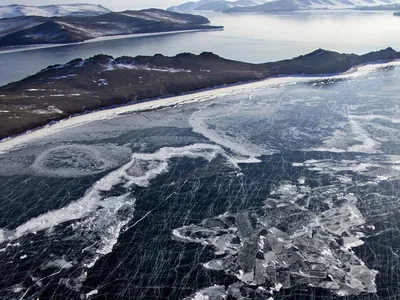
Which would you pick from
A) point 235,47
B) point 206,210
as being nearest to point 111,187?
point 206,210

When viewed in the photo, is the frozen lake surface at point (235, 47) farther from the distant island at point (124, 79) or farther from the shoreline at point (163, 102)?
the shoreline at point (163, 102)

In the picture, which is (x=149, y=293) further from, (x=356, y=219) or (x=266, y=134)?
(x=266, y=134)

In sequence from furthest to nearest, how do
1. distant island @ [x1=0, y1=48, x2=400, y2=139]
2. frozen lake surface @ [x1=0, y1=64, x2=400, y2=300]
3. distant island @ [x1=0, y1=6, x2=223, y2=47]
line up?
distant island @ [x1=0, y1=6, x2=223, y2=47]
distant island @ [x1=0, y1=48, x2=400, y2=139]
frozen lake surface @ [x1=0, y1=64, x2=400, y2=300]

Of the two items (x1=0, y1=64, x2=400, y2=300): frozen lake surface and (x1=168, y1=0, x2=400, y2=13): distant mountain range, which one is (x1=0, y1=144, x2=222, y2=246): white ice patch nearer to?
(x1=0, y1=64, x2=400, y2=300): frozen lake surface

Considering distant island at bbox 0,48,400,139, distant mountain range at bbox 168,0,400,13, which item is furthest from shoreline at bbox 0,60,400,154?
distant mountain range at bbox 168,0,400,13

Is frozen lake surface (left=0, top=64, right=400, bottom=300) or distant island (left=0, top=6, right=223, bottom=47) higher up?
distant island (left=0, top=6, right=223, bottom=47)
